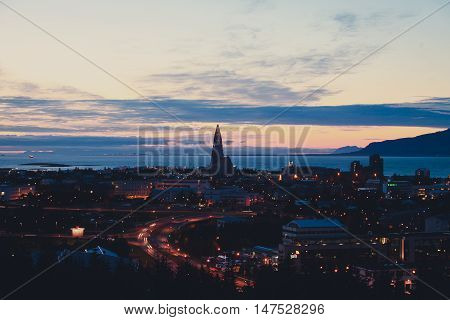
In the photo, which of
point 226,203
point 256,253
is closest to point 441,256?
point 256,253

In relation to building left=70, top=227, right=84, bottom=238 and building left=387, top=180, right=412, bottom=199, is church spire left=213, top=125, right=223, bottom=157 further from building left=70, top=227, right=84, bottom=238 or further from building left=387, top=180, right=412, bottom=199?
building left=70, top=227, right=84, bottom=238

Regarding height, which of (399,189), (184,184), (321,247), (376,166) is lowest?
(321,247)

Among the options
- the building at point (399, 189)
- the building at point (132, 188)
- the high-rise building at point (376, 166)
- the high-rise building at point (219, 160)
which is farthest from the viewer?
the high-rise building at point (376, 166)

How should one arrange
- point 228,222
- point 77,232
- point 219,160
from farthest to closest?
point 219,160 → point 228,222 → point 77,232

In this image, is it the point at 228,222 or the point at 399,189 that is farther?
the point at 399,189

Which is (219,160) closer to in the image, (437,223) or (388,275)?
(437,223)

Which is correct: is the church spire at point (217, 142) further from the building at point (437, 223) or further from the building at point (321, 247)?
the building at point (321, 247)

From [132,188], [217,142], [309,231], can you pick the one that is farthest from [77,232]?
[132,188]

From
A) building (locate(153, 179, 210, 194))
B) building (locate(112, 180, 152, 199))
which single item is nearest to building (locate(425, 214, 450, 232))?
building (locate(153, 179, 210, 194))

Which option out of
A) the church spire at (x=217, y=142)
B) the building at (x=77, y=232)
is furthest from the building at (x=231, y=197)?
the building at (x=77, y=232)

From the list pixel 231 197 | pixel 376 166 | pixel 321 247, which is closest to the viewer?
pixel 321 247
